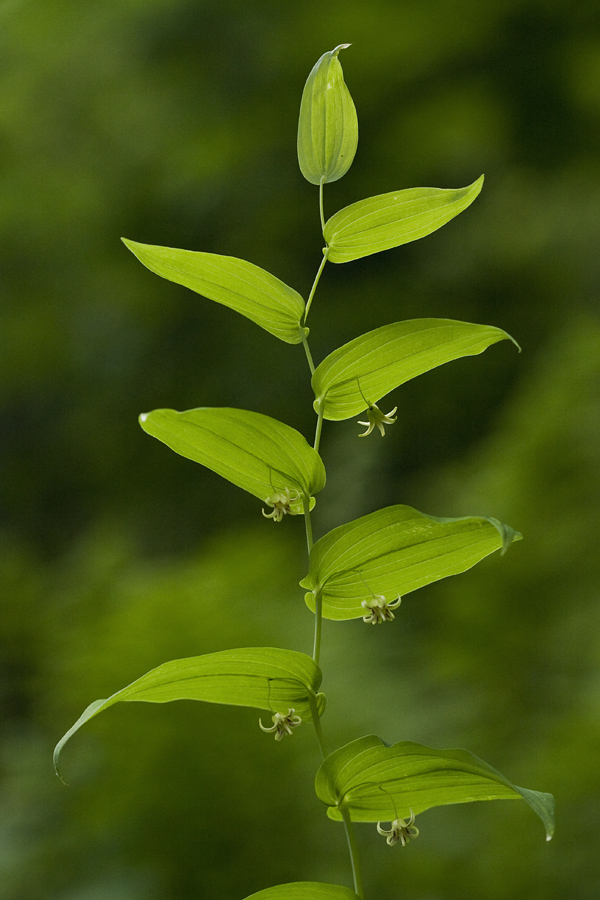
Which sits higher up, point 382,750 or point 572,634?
point 382,750

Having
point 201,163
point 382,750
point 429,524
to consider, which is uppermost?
point 201,163

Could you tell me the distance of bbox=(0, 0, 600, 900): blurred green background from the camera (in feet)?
4.86

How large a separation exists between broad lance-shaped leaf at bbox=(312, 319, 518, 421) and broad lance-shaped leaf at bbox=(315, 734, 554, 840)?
0.19 meters

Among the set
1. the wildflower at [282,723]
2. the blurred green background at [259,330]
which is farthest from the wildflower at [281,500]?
the blurred green background at [259,330]

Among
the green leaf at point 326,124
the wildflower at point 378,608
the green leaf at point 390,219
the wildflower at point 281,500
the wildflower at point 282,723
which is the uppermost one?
the green leaf at point 326,124

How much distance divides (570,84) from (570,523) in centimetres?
112

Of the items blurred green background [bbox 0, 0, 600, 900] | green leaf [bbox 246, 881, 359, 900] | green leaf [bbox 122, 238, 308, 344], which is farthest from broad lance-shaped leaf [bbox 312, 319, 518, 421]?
blurred green background [bbox 0, 0, 600, 900]

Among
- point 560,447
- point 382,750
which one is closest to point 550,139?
point 560,447

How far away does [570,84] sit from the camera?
6.37 feet

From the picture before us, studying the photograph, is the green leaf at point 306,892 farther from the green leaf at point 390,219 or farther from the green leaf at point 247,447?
the green leaf at point 390,219

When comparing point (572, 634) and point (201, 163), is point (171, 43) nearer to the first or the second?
point (201, 163)

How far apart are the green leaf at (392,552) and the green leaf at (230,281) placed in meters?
0.14

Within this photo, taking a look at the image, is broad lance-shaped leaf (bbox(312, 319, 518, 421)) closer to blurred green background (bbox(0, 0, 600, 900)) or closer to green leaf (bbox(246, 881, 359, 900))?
green leaf (bbox(246, 881, 359, 900))

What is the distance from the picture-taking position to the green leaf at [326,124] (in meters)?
0.46
